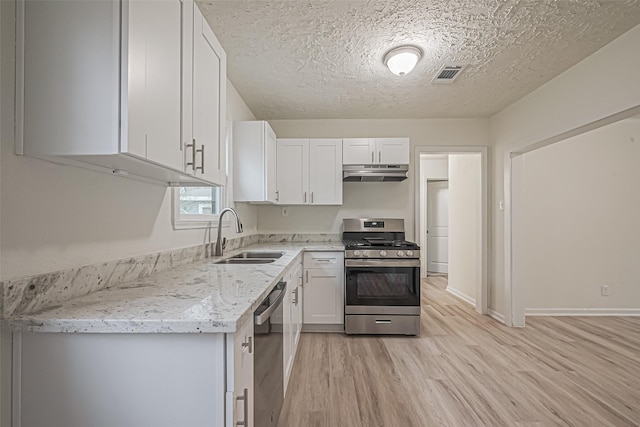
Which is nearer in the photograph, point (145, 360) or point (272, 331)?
point (145, 360)

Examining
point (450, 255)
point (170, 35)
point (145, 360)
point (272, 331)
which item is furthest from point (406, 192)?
point (145, 360)

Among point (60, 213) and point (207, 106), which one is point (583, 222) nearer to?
point (207, 106)

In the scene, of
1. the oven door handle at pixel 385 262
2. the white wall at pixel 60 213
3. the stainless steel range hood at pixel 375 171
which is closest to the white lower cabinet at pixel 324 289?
the oven door handle at pixel 385 262

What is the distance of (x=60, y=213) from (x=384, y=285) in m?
2.76

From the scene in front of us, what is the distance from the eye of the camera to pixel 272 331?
1500 millimetres

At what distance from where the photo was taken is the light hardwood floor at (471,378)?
1.93 m

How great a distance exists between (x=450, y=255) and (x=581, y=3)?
399 centimetres

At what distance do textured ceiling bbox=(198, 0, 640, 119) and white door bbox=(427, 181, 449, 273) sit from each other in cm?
373

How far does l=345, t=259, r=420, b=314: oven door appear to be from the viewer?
3234 mm

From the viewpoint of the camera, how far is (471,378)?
2.38 meters

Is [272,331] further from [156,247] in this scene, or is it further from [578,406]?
[578,406]

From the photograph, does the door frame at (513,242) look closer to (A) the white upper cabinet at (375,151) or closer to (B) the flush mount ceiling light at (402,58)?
(A) the white upper cabinet at (375,151)

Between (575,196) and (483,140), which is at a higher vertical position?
(483,140)

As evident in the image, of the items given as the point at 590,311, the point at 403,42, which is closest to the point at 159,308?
the point at 403,42
